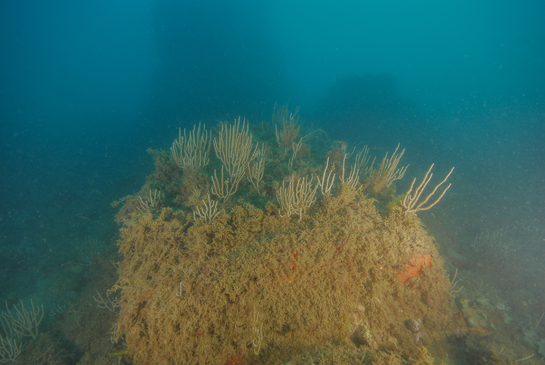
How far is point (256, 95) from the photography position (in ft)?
112

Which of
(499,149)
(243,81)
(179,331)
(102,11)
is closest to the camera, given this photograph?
(179,331)

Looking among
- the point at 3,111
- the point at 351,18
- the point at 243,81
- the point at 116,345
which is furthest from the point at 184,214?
the point at 351,18

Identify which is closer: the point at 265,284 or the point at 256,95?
the point at 265,284

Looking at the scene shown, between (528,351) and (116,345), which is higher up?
(528,351)

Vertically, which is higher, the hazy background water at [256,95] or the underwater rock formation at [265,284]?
the hazy background water at [256,95]

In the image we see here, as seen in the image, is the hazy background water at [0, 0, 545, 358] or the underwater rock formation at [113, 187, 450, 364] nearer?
the underwater rock formation at [113, 187, 450, 364]

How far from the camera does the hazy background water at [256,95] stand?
425 inches

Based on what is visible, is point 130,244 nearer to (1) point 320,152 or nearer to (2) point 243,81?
(1) point 320,152

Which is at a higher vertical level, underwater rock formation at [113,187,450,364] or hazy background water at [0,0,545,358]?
hazy background water at [0,0,545,358]

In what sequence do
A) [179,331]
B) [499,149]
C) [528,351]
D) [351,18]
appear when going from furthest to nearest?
[351,18] < [499,149] < [528,351] < [179,331]

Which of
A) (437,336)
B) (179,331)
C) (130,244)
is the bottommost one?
(179,331)

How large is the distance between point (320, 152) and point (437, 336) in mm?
5383

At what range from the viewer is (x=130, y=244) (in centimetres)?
343

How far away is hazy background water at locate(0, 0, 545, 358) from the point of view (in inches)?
425
